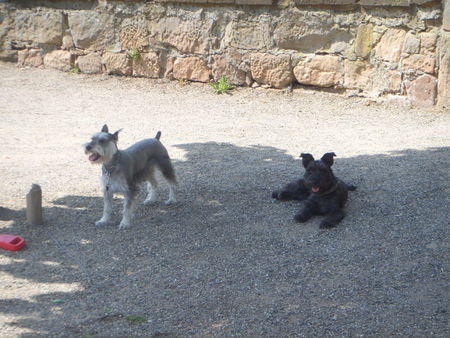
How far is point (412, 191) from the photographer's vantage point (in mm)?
7277

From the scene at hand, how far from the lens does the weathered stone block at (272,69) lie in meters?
12.0

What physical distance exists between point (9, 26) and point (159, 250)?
30.9ft

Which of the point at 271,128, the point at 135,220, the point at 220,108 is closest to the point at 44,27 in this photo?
the point at 220,108

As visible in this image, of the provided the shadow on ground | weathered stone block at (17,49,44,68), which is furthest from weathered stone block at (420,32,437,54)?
weathered stone block at (17,49,44,68)

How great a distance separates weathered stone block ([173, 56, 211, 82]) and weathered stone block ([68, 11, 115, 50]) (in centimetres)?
150

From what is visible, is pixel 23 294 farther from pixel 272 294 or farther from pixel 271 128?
pixel 271 128

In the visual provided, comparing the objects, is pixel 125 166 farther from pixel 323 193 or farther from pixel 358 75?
pixel 358 75

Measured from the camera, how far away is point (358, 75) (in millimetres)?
11609

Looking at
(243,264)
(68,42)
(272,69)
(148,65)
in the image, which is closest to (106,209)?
(243,264)

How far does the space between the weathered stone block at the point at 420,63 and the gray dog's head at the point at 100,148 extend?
631 cm

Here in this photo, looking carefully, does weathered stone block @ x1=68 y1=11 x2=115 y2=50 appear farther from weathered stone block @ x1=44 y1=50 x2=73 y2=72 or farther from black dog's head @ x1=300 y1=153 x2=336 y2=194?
black dog's head @ x1=300 y1=153 x2=336 y2=194

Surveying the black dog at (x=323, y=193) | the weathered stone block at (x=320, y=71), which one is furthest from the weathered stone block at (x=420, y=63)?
the black dog at (x=323, y=193)

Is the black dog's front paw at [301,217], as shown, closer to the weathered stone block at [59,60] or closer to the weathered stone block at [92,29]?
the weathered stone block at [92,29]

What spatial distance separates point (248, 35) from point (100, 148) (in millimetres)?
6428
